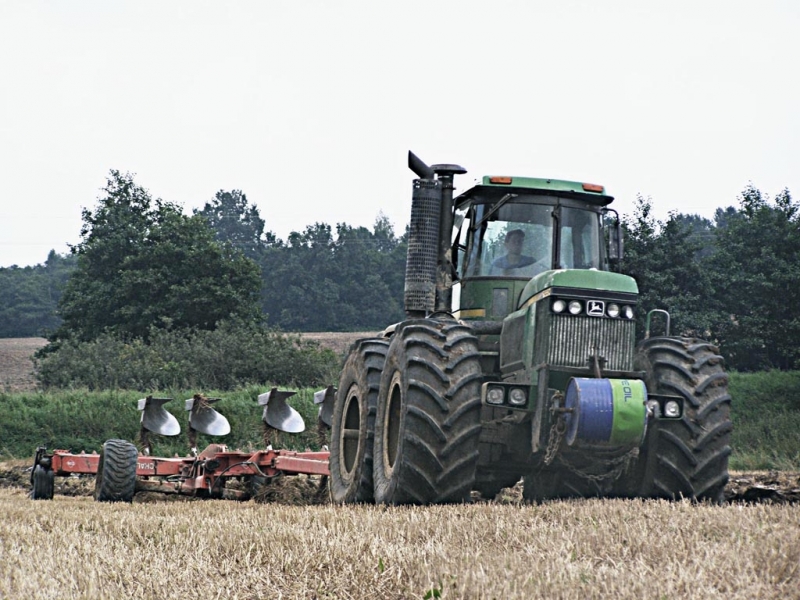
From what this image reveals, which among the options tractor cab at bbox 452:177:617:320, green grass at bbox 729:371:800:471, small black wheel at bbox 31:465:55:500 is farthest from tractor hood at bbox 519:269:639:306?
green grass at bbox 729:371:800:471

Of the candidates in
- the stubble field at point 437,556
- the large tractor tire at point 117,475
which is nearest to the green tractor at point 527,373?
the stubble field at point 437,556

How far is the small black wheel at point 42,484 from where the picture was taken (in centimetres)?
1326

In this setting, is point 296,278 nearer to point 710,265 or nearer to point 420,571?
point 710,265

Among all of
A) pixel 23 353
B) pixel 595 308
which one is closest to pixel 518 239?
pixel 595 308

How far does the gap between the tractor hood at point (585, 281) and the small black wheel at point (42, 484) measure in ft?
25.9

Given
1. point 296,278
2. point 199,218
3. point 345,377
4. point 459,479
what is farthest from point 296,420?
point 296,278

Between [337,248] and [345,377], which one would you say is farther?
[337,248]

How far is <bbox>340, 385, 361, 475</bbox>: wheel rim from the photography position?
32.6 ft

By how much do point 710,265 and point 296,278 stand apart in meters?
44.9

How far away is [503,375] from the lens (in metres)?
8.62

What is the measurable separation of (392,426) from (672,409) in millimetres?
2267

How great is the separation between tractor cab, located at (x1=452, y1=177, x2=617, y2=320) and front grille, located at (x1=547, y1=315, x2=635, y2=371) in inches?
42.4

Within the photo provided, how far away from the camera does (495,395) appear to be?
7.77 metres

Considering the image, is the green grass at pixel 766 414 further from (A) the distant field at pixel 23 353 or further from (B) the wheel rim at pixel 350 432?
(A) the distant field at pixel 23 353
